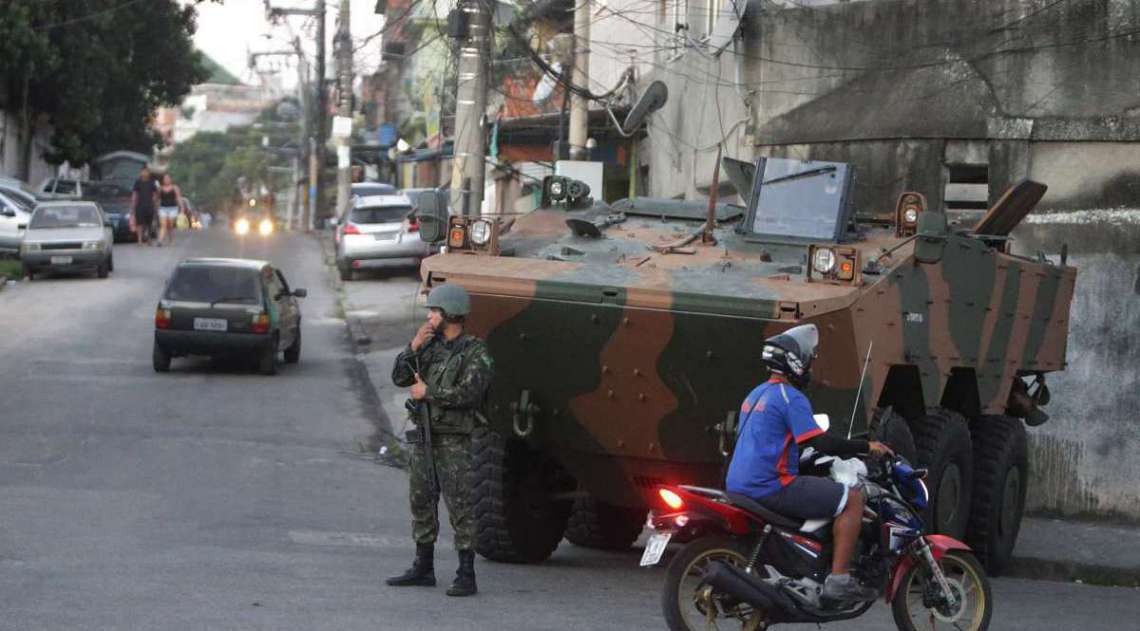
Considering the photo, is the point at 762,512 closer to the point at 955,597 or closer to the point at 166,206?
the point at 955,597

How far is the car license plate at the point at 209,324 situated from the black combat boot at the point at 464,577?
13.9m

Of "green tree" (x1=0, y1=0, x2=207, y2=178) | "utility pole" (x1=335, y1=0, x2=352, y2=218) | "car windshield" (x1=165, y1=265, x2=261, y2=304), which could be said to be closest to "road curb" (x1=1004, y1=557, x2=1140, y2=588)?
"car windshield" (x1=165, y1=265, x2=261, y2=304)

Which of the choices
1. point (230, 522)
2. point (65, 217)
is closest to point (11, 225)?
point (65, 217)

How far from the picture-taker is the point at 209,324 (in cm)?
2316

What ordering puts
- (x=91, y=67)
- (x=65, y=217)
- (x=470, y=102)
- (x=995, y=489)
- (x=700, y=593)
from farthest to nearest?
(x=91, y=67), (x=65, y=217), (x=470, y=102), (x=995, y=489), (x=700, y=593)

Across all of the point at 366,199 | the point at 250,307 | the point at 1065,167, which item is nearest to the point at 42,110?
the point at 366,199

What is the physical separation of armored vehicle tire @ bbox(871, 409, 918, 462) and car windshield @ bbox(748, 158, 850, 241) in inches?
48.0

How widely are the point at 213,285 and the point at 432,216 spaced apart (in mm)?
13059

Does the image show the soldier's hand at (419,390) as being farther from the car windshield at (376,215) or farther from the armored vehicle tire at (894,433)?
the car windshield at (376,215)

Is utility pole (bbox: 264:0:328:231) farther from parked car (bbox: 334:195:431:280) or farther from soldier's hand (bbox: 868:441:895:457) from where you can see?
soldier's hand (bbox: 868:441:895:457)

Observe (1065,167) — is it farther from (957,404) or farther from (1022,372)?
(957,404)

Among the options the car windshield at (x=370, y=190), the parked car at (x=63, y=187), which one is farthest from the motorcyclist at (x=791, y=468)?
the parked car at (x=63, y=187)

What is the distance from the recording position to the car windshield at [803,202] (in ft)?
36.8

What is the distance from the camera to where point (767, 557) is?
27.2 feet
